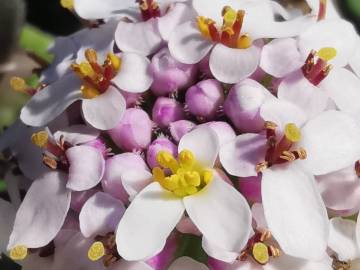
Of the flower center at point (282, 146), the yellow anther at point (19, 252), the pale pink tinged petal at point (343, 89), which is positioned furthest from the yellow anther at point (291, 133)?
the yellow anther at point (19, 252)

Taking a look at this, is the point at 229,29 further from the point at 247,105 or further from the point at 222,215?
the point at 222,215

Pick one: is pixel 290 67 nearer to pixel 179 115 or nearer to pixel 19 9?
pixel 179 115

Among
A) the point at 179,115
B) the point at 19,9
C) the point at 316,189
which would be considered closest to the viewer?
the point at 316,189

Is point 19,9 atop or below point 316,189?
below

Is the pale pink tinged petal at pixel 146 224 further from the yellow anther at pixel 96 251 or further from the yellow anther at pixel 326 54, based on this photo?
the yellow anther at pixel 326 54

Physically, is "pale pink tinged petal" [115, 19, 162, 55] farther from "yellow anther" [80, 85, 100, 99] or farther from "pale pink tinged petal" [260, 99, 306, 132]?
"pale pink tinged petal" [260, 99, 306, 132]

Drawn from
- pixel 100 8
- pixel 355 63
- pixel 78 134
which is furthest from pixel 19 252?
pixel 355 63

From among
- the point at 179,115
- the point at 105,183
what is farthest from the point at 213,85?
the point at 105,183

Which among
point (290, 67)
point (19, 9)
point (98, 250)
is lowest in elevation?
point (19, 9)
